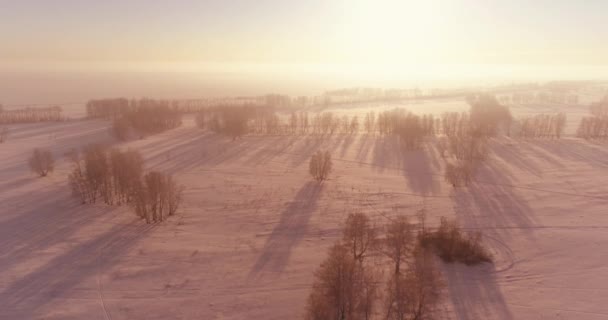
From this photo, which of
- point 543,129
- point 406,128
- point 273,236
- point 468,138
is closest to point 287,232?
point 273,236

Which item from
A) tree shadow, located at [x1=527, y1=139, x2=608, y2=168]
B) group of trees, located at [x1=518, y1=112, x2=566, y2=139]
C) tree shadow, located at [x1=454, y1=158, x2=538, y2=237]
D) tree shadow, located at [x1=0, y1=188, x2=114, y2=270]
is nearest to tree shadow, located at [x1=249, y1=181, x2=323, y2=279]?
tree shadow, located at [x1=454, y1=158, x2=538, y2=237]

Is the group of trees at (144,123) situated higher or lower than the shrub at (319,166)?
higher

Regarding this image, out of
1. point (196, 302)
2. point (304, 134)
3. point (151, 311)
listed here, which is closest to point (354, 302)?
point (196, 302)

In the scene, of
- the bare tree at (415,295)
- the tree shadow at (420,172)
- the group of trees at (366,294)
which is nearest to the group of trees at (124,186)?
the group of trees at (366,294)

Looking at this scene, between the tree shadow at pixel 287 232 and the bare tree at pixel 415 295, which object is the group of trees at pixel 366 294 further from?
the tree shadow at pixel 287 232

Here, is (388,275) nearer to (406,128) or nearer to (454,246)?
(454,246)

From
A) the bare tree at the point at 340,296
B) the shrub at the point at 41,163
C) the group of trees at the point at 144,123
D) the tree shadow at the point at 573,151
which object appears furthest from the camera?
the group of trees at the point at 144,123
